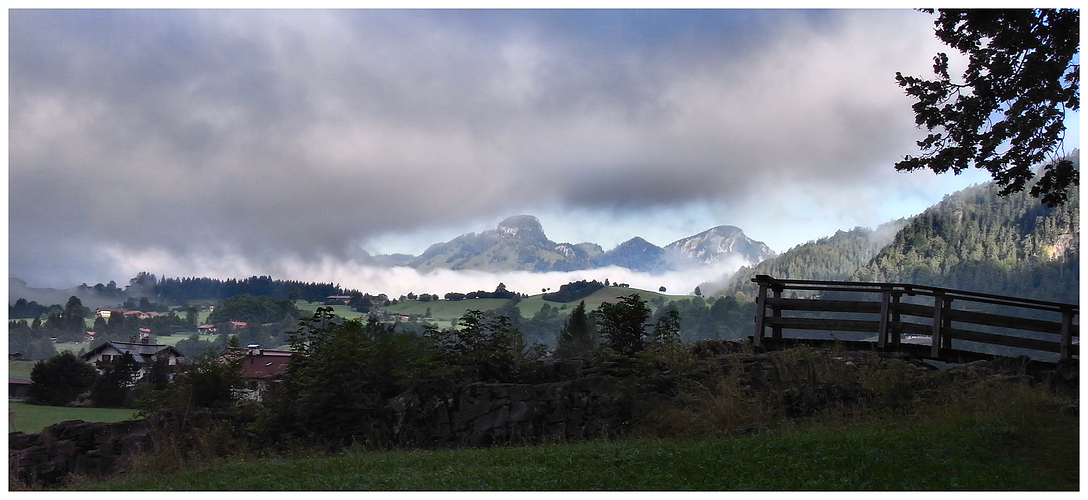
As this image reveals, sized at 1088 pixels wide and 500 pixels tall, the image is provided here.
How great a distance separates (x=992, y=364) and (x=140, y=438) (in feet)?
38.7

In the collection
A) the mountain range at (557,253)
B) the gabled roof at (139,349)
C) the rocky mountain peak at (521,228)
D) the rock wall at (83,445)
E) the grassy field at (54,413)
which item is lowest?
the grassy field at (54,413)

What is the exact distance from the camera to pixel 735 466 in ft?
21.5

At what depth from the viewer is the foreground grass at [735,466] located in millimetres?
6078

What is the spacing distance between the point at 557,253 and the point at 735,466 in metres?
35.0

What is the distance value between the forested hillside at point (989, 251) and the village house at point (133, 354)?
37243 mm

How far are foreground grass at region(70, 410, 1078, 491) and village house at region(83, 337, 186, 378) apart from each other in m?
11.9

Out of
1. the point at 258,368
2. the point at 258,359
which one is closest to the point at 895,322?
the point at 258,368

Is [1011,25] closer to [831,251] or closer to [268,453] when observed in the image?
[268,453]

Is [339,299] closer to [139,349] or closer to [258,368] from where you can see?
[139,349]

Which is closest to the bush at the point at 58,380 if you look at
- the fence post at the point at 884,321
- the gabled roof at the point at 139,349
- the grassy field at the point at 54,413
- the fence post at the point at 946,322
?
the grassy field at the point at 54,413

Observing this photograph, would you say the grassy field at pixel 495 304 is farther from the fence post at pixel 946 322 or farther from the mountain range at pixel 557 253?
the fence post at pixel 946 322

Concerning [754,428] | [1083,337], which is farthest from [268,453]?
[1083,337]

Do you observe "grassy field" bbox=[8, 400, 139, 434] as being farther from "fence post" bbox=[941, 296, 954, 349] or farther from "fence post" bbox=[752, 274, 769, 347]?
"fence post" bbox=[941, 296, 954, 349]

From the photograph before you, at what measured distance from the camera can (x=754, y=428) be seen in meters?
8.39
